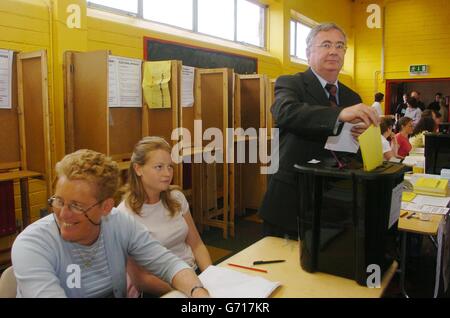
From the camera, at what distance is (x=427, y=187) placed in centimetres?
274

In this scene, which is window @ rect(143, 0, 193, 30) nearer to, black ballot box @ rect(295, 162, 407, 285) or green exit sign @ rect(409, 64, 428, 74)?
black ballot box @ rect(295, 162, 407, 285)

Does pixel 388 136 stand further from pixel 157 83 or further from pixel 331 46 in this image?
pixel 331 46

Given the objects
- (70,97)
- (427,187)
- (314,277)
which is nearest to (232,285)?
(314,277)

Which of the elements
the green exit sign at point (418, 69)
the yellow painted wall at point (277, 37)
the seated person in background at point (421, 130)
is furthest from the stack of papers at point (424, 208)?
the green exit sign at point (418, 69)

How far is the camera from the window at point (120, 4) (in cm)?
419

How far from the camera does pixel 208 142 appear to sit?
14.2 feet

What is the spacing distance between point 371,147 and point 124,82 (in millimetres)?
2614

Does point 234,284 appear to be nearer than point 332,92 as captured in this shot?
Yes

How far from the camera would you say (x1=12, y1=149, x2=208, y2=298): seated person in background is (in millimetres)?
1151

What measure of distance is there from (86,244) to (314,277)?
74cm

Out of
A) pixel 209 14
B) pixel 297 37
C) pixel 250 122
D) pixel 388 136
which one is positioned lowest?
pixel 388 136

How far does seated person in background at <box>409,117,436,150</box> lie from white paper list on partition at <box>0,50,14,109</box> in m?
4.36

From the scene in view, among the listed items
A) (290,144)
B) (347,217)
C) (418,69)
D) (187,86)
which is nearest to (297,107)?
(290,144)
